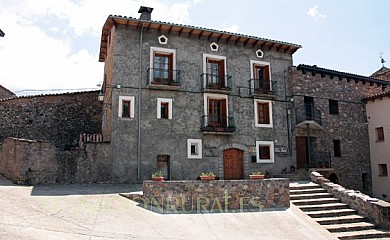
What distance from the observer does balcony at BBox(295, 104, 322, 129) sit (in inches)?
698

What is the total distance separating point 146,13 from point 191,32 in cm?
249

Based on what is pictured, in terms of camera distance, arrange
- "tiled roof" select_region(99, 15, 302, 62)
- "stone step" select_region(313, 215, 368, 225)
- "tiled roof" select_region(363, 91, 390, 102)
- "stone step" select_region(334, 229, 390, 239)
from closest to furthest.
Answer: "stone step" select_region(334, 229, 390, 239) → "stone step" select_region(313, 215, 368, 225) → "tiled roof" select_region(99, 15, 302, 62) → "tiled roof" select_region(363, 91, 390, 102)

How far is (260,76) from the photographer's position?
18031 mm

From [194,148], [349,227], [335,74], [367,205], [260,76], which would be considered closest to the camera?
[349,227]

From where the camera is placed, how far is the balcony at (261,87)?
17.1 metres

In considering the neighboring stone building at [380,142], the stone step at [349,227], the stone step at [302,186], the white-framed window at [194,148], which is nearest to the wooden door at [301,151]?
the stone step at [302,186]

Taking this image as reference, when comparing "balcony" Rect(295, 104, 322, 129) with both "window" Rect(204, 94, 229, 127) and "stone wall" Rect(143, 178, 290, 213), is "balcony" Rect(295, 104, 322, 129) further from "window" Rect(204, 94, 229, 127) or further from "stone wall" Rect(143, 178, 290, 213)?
"stone wall" Rect(143, 178, 290, 213)

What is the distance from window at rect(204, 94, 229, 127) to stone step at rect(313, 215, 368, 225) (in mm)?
6850

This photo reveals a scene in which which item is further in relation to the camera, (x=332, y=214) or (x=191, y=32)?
(x=191, y=32)

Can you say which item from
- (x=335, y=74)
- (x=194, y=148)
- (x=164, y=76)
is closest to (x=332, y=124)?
(x=335, y=74)

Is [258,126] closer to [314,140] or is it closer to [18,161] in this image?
[314,140]

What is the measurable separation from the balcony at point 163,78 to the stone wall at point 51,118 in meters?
5.44

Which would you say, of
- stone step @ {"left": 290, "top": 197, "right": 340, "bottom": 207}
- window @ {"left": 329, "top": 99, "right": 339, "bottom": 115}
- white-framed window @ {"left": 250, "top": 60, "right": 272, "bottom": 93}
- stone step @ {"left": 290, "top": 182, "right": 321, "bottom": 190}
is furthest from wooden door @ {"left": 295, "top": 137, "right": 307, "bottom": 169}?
stone step @ {"left": 290, "top": 197, "right": 340, "bottom": 207}

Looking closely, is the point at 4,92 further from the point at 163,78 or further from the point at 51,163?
the point at 163,78
